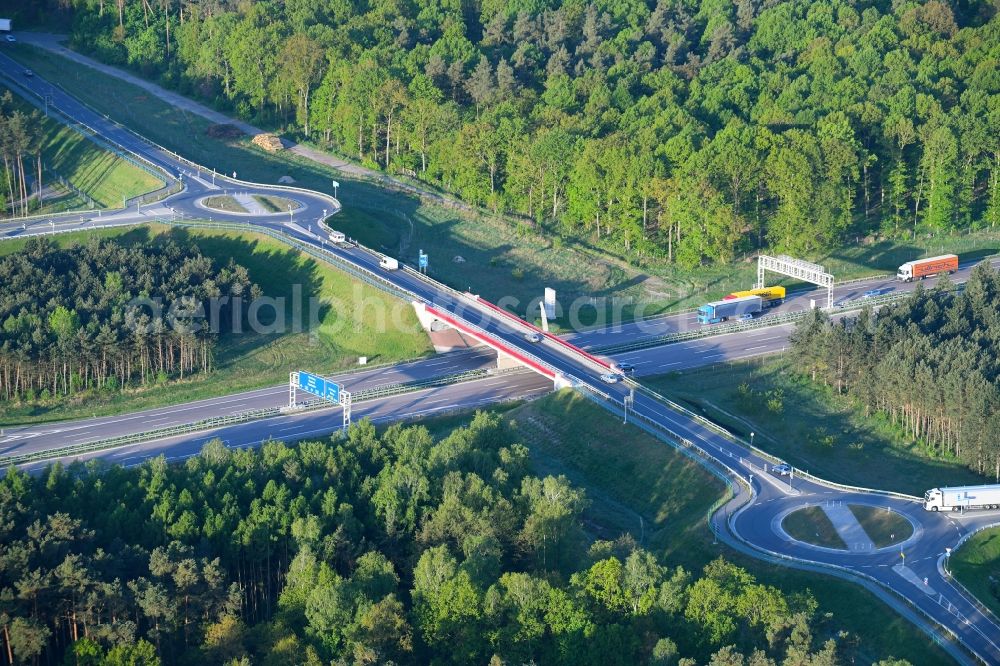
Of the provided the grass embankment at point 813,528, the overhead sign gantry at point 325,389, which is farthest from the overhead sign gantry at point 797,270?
the overhead sign gantry at point 325,389

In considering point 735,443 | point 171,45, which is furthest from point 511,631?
point 171,45

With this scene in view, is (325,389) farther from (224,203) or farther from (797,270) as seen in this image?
(797,270)

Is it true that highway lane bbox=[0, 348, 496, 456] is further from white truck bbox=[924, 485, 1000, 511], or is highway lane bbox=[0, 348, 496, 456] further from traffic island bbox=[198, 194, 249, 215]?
white truck bbox=[924, 485, 1000, 511]

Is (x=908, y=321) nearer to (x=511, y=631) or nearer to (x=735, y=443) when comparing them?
(x=735, y=443)

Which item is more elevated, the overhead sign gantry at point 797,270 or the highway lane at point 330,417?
the overhead sign gantry at point 797,270

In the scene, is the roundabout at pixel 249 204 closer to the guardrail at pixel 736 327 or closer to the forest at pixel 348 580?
the guardrail at pixel 736 327

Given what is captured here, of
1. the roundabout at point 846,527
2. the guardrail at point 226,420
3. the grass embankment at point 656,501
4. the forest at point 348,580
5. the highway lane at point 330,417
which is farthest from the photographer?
the highway lane at point 330,417
